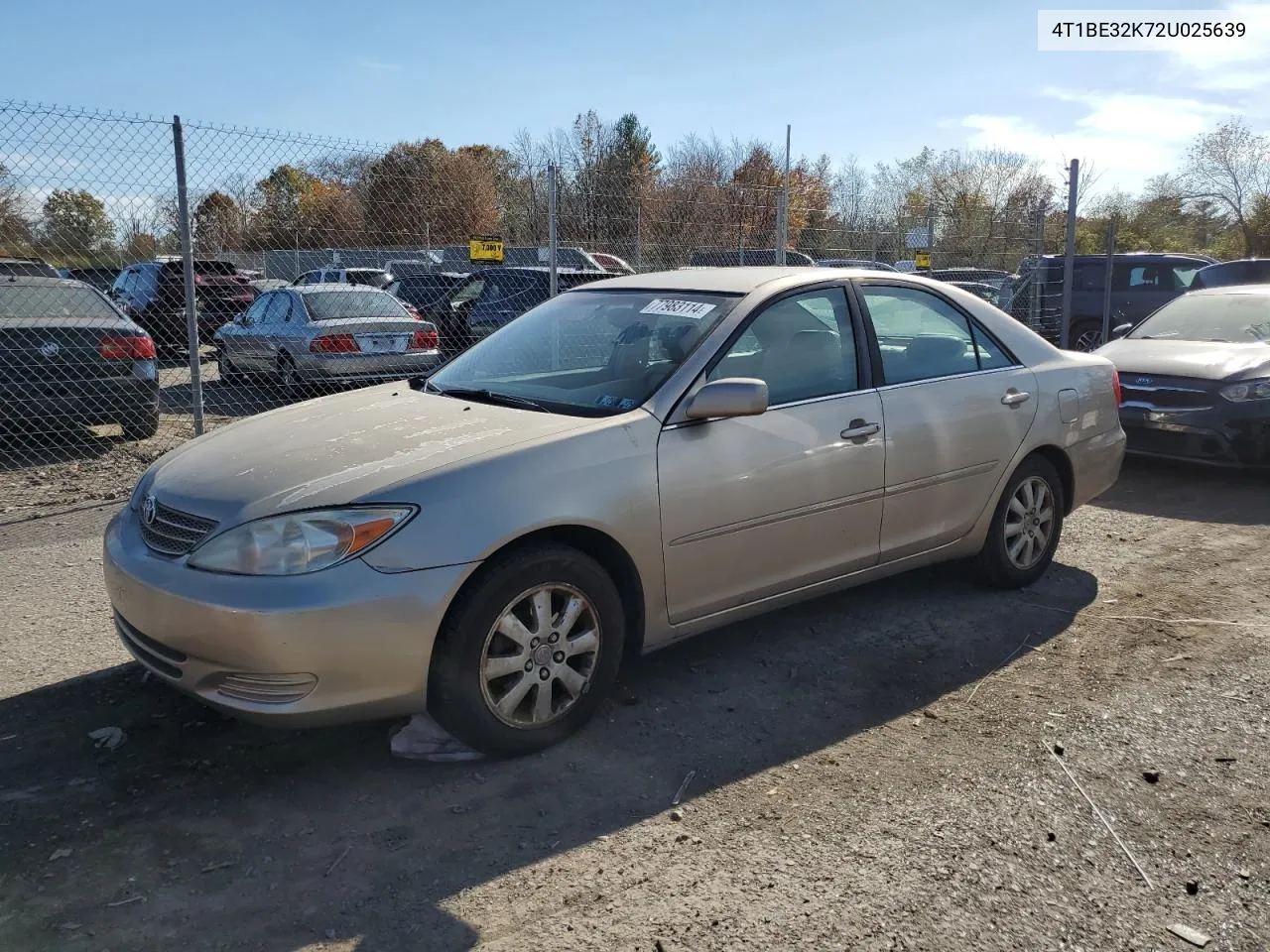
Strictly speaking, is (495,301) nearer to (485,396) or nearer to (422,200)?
(422,200)

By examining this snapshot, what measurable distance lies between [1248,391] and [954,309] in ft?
13.3

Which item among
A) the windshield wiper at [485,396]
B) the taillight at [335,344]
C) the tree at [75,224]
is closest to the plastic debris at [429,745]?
the windshield wiper at [485,396]

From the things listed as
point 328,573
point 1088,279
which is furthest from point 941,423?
point 1088,279

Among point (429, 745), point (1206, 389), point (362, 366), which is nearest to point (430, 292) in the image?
point (362, 366)

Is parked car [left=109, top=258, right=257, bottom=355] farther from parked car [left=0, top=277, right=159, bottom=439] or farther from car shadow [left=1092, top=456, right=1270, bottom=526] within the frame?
car shadow [left=1092, top=456, right=1270, bottom=526]

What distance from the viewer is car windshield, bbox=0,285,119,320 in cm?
855

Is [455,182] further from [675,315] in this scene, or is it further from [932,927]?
[932,927]

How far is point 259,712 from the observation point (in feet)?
10.4

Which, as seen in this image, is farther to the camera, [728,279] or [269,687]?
[728,279]

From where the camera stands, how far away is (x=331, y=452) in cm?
360

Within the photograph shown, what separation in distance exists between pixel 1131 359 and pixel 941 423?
478 cm

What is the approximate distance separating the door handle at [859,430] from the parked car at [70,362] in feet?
22.8

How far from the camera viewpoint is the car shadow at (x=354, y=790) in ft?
8.93

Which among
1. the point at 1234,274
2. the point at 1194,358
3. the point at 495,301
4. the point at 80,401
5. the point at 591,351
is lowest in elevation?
the point at 80,401
